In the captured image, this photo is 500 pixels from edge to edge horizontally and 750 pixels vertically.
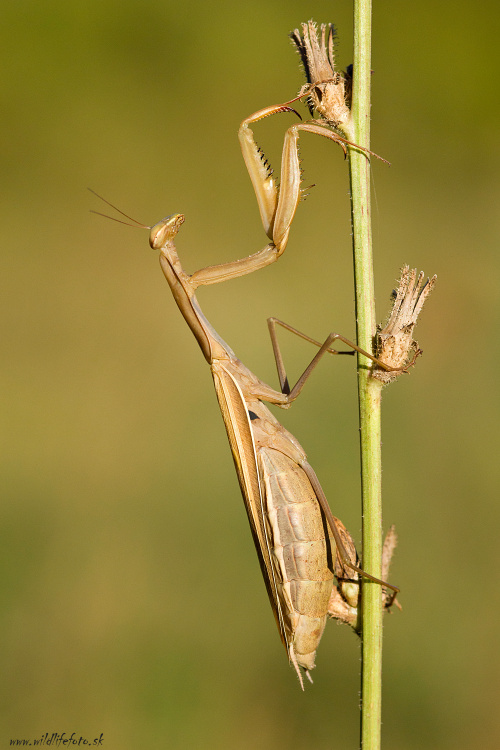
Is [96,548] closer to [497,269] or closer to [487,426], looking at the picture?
[487,426]

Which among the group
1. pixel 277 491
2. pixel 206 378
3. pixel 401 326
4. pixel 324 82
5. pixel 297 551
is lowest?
pixel 297 551

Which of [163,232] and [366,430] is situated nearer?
[366,430]

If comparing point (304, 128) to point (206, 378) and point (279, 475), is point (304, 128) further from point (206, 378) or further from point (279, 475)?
point (206, 378)

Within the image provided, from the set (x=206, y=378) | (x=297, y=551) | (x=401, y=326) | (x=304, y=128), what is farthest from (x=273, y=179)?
(x=206, y=378)

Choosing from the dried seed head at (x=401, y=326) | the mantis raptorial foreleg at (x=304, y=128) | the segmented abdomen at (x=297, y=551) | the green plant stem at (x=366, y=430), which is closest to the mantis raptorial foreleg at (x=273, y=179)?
the mantis raptorial foreleg at (x=304, y=128)

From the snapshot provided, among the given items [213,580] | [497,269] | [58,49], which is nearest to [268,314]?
[497,269]

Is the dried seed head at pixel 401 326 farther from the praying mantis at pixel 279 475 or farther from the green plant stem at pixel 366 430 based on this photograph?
the praying mantis at pixel 279 475
